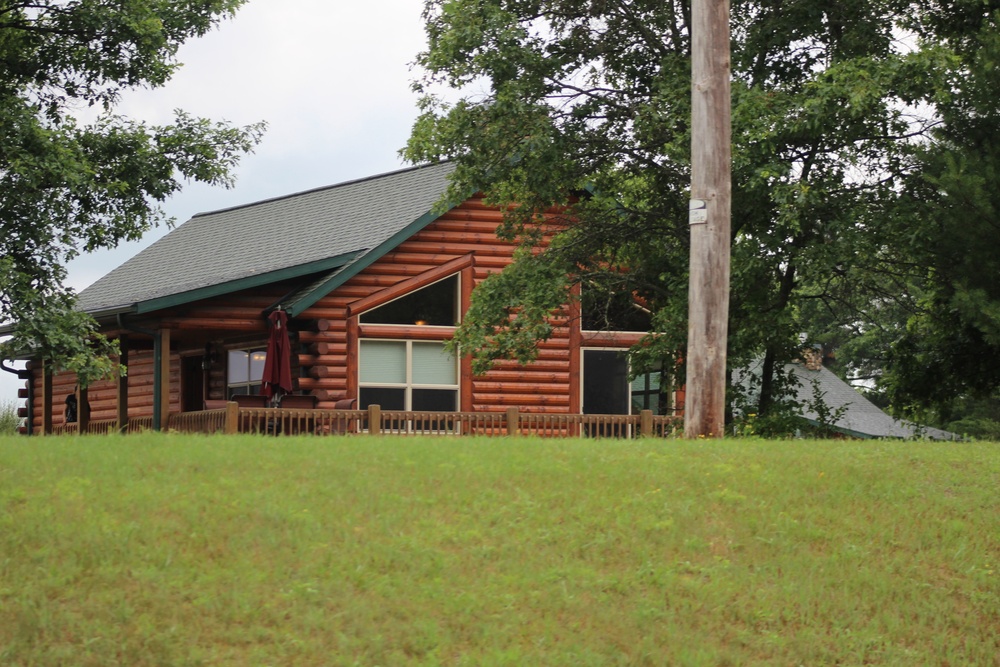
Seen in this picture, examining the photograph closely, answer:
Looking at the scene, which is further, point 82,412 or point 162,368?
point 82,412

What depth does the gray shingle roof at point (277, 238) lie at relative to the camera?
22828 mm

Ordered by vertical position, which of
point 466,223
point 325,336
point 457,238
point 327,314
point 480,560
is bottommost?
point 480,560

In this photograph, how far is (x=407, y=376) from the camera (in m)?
22.8

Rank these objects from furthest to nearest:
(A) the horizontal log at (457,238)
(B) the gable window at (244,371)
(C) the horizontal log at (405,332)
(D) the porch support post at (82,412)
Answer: (D) the porch support post at (82,412), (B) the gable window at (244,371), (A) the horizontal log at (457,238), (C) the horizontal log at (405,332)

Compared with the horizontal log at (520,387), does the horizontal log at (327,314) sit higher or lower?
higher

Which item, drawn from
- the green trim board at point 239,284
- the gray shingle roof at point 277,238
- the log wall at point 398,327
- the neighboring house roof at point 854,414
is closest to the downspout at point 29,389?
the gray shingle roof at point 277,238

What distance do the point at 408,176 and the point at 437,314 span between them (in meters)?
4.84

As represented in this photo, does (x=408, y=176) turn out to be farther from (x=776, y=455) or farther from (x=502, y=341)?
(x=776, y=455)

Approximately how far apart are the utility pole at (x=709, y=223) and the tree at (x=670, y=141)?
2.20 meters

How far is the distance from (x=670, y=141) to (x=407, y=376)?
21.6 ft

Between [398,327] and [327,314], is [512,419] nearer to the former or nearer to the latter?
[398,327]

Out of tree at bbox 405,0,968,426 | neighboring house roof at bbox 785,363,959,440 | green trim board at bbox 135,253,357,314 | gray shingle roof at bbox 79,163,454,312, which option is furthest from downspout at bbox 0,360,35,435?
neighboring house roof at bbox 785,363,959,440

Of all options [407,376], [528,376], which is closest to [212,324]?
[407,376]

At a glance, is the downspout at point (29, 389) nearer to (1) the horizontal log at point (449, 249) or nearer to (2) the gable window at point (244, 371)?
(2) the gable window at point (244, 371)
